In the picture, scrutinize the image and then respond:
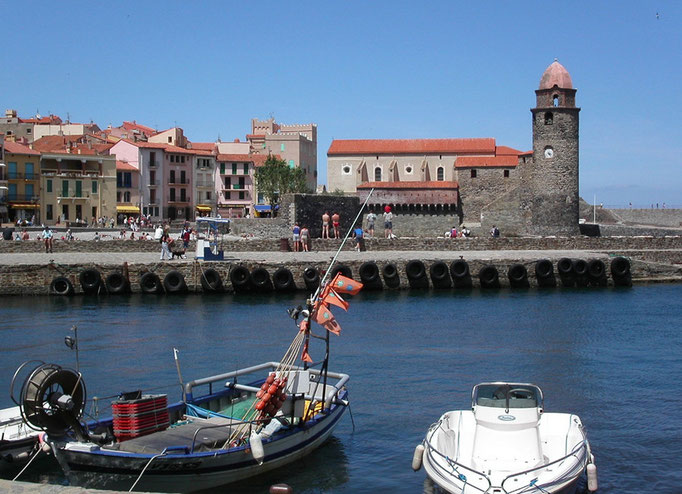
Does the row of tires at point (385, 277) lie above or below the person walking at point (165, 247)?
A: below

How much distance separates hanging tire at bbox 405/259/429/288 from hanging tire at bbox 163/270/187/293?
368 inches

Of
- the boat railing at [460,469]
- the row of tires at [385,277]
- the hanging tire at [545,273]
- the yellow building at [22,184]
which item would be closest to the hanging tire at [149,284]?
the row of tires at [385,277]

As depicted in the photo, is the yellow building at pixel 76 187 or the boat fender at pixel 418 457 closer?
the boat fender at pixel 418 457

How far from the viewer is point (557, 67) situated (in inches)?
2566

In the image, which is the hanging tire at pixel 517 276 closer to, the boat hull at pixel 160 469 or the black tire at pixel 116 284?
the black tire at pixel 116 284

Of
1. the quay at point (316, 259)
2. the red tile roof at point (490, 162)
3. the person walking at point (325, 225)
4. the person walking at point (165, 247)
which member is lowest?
the quay at point (316, 259)

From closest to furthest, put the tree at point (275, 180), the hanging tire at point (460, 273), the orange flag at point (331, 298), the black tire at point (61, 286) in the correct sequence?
1. the orange flag at point (331, 298)
2. the black tire at point (61, 286)
3. the hanging tire at point (460, 273)
4. the tree at point (275, 180)

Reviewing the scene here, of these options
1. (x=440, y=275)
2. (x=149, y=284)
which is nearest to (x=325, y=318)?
(x=149, y=284)

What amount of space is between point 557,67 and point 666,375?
4809cm

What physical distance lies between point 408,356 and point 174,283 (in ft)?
51.6

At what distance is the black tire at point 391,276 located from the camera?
125 feet

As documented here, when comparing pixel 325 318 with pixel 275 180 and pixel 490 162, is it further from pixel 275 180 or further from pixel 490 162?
pixel 275 180

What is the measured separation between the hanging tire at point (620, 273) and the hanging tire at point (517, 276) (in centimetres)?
454

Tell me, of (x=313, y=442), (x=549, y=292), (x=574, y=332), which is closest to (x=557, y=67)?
(x=549, y=292)
